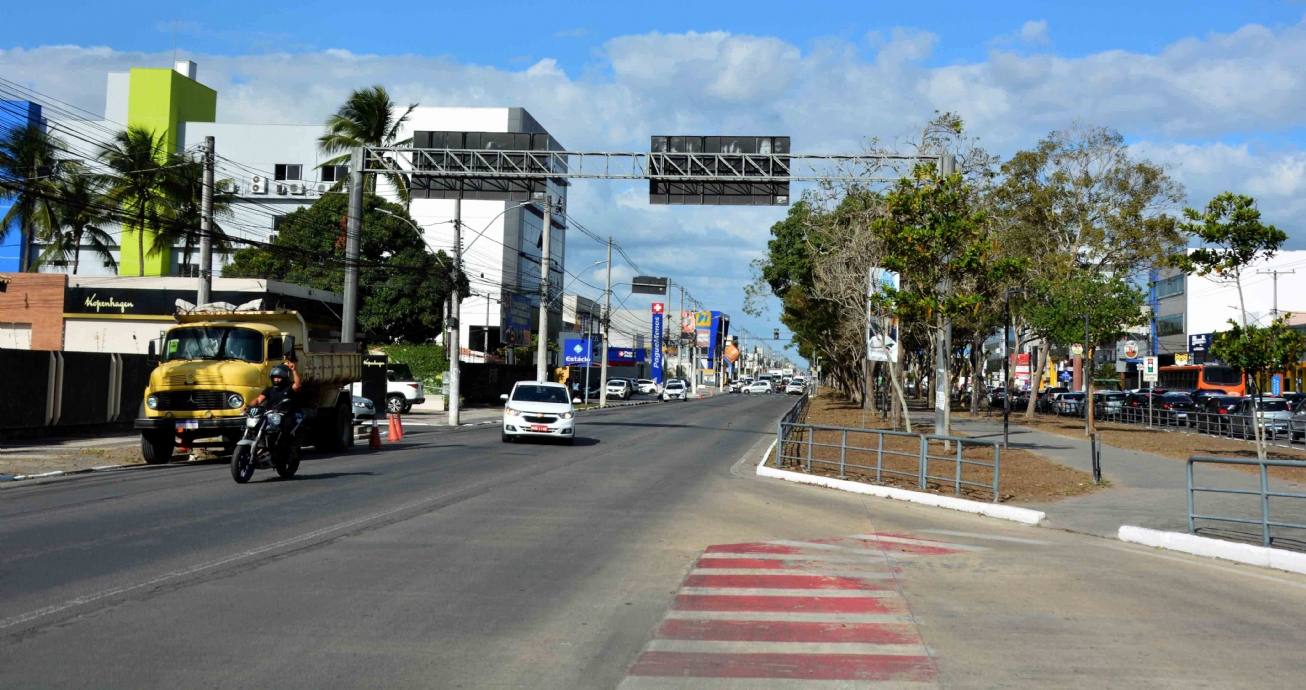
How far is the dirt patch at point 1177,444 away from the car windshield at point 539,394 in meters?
15.5

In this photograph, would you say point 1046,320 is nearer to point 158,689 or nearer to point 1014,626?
point 1014,626

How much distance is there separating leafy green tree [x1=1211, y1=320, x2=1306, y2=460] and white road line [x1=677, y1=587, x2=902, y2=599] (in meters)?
18.3

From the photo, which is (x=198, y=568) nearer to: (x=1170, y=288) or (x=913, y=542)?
(x=913, y=542)

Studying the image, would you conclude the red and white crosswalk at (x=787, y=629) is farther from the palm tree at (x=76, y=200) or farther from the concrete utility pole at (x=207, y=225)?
the palm tree at (x=76, y=200)

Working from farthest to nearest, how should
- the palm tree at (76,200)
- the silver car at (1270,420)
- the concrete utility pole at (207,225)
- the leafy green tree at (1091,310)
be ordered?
the palm tree at (76,200), the leafy green tree at (1091,310), the silver car at (1270,420), the concrete utility pole at (207,225)

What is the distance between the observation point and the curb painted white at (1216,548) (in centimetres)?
1155

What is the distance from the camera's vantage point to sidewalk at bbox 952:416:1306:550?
46.4 feet

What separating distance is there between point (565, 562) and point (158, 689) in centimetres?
500

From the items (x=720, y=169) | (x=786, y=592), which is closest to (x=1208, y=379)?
(x=720, y=169)

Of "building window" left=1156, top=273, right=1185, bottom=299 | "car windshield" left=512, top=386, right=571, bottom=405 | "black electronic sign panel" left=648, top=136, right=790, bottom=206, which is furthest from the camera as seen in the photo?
"building window" left=1156, top=273, right=1185, bottom=299

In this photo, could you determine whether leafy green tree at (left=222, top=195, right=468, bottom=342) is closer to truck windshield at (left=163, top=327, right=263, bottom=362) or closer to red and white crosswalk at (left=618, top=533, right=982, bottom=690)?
truck windshield at (left=163, top=327, right=263, bottom=362)

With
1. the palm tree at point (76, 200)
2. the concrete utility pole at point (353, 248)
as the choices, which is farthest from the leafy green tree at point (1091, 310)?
the palm tree at point (76, 200)

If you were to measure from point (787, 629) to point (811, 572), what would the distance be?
260cm

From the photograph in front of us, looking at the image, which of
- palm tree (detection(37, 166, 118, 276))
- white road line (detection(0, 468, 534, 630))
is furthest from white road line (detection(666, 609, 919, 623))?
palm tree (detection(37, 166, 118, 276))
